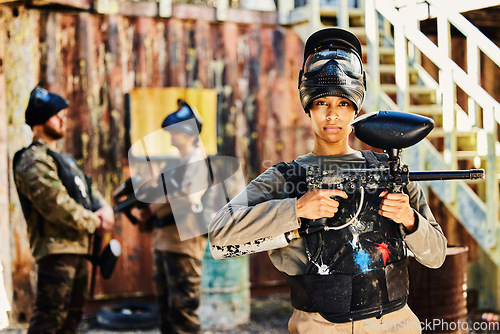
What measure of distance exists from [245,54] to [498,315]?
4560 mm

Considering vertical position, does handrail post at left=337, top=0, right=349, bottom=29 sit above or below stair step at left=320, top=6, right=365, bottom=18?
below

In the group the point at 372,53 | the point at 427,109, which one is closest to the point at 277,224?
the point at 372,53

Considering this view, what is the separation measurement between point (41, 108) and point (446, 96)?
3795 millimetres

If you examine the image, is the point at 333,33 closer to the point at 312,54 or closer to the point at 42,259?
the point at 312,54

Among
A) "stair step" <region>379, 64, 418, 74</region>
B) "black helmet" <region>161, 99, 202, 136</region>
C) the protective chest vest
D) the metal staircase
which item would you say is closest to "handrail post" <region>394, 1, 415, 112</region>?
the metal staircase

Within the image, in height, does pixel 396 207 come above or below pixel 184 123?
below

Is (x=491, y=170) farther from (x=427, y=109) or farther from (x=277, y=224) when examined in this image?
(x=277, y=224)

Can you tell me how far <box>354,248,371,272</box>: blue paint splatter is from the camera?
2246 millimetres

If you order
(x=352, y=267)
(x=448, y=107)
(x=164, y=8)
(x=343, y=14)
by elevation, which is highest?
(x=164, y=8)

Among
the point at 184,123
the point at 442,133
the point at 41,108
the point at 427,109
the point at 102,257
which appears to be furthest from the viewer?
the point at 427,109

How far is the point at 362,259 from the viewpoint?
225 cm

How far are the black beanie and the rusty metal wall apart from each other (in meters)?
1.47

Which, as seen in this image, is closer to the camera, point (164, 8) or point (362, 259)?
point (362, 259)

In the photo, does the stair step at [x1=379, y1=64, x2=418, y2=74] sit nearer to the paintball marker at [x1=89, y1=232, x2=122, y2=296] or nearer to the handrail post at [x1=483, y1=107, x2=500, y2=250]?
the handrail post at [x1=483, y1=107, x2=500, y2=250]
